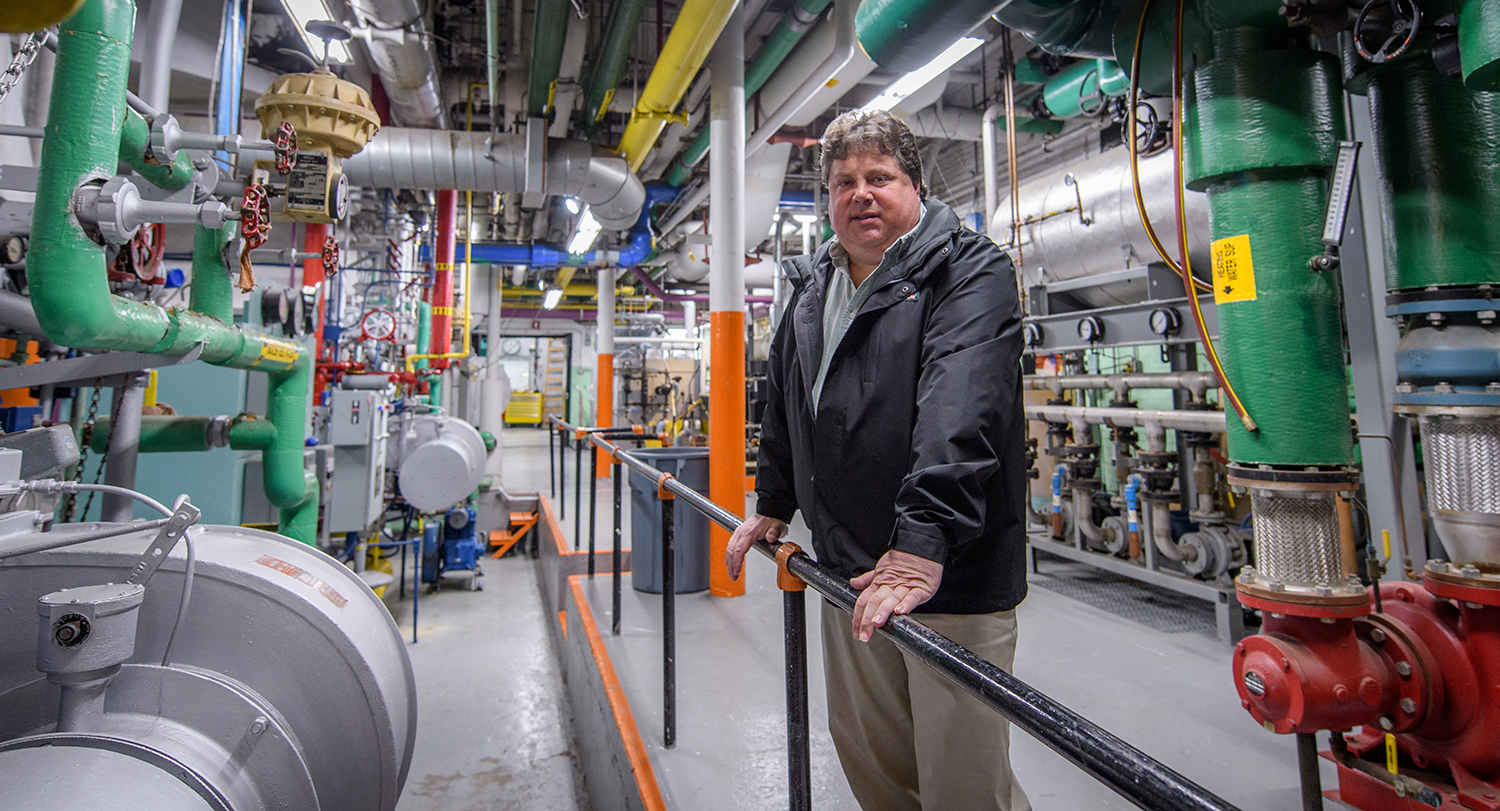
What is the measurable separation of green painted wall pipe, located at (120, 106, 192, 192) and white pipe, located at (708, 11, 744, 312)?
2.42m

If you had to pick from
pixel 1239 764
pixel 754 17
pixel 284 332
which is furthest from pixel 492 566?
pixel 1239 764

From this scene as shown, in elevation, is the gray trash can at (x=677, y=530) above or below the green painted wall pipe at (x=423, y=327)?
below

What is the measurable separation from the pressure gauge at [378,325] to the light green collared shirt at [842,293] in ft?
18.6

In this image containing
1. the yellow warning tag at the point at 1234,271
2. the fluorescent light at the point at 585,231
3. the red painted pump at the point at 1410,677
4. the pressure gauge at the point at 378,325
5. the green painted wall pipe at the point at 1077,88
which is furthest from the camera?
the fluorescent light at the point at 585,231

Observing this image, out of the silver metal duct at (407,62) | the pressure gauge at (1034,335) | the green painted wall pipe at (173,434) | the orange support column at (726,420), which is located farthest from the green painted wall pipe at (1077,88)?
the green painted wall pipe at (173,434)

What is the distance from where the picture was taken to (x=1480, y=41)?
1.17m

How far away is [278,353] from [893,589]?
250 centimetres

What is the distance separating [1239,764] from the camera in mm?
2025

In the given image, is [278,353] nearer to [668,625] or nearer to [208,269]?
[208,269]

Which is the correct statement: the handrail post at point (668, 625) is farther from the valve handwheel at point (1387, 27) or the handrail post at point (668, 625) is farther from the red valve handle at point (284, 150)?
the valve handwheel at point (1387, 27)

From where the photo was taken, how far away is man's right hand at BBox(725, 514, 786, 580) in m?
1.42

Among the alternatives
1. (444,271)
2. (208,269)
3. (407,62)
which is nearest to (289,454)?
(208,269)

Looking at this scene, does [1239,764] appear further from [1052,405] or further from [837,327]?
[1052,405]

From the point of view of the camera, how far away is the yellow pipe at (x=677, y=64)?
350 cm
